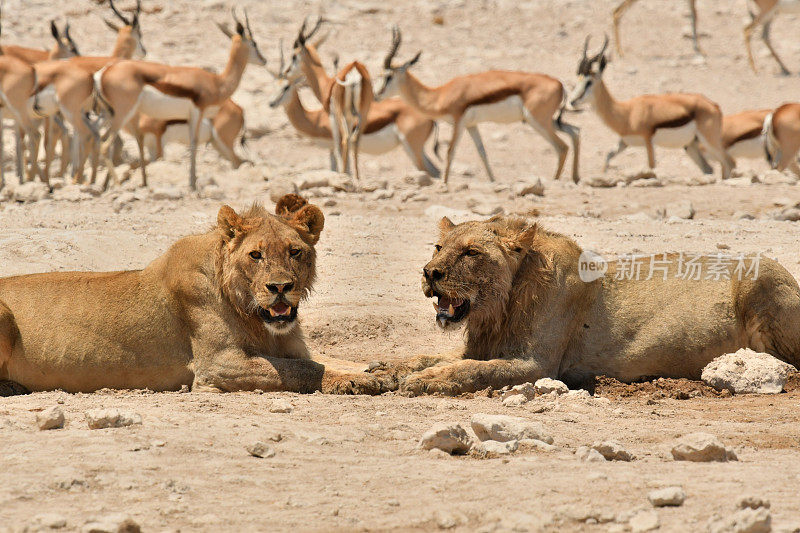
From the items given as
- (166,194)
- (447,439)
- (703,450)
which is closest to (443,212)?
(166,194)

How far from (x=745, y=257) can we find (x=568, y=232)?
466 centimetres

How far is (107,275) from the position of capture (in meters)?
7.34

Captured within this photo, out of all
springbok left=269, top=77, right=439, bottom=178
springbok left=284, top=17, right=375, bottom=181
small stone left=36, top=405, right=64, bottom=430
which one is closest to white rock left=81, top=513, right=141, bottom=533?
small stone left=36, top=405, right=64, bottom=430

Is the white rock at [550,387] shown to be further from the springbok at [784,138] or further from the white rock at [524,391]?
the springbok at [784,138]

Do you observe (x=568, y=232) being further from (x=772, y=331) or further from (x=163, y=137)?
(x=163, y=137)

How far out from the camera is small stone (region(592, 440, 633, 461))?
5.20 m

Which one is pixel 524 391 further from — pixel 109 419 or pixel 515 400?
pixel 109 419

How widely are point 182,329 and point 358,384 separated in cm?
111

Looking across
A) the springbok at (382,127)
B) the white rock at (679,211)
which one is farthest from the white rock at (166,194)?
Answer: the springbok at (382,127)

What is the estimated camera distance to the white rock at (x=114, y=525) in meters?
3.99

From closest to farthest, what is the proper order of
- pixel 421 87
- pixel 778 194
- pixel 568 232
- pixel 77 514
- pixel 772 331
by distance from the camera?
1. pixel 77 514
2. pixel 772 331
3. pixel 568 232
4. pixel 778 194
5. pixel 421 87

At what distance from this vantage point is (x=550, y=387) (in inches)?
271

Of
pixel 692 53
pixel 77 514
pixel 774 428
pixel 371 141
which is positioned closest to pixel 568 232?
pixel 774 428

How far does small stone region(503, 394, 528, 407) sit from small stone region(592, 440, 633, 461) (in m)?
1.26
